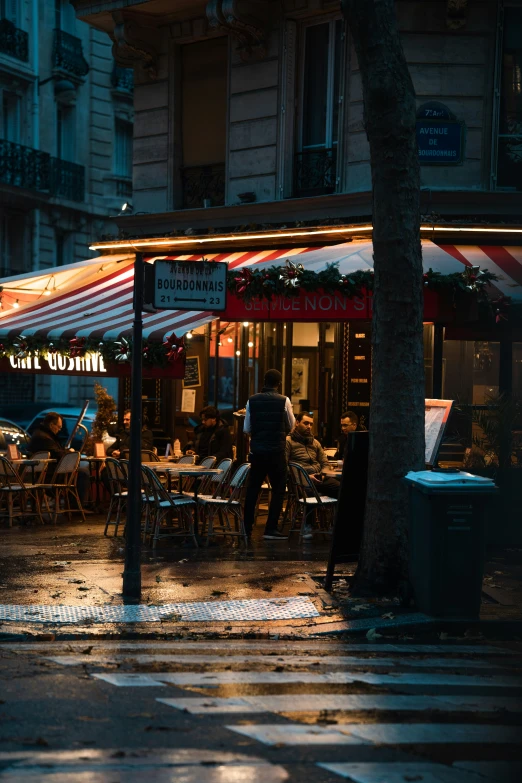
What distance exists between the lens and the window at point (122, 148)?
124ft

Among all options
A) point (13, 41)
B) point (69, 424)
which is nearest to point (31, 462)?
point (69, 424)

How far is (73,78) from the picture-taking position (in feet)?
115

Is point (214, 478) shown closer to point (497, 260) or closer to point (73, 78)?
point (497, 260)

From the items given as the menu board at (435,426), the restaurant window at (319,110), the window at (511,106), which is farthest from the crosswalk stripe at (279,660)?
the restaurant window at (319,110)

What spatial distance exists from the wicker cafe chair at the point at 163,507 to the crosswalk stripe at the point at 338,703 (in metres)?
6.39

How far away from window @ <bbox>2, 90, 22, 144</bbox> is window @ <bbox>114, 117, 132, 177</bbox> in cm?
443

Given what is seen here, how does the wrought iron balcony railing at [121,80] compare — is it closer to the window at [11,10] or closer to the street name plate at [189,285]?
the window at [11,10]

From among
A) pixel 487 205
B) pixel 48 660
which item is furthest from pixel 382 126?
pixel 487 205

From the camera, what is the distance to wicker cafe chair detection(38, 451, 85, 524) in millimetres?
15039

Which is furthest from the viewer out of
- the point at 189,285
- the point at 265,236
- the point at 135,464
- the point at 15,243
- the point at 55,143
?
the point at 55,143

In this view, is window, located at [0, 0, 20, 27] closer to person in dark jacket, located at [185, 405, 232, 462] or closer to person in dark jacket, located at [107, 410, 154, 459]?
person in dark jacket, located at [107, 410, 154, 459]

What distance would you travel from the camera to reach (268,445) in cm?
1355

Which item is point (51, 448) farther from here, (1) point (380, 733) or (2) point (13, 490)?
(1) point (380, 733)

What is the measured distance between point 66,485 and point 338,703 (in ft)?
31.2
